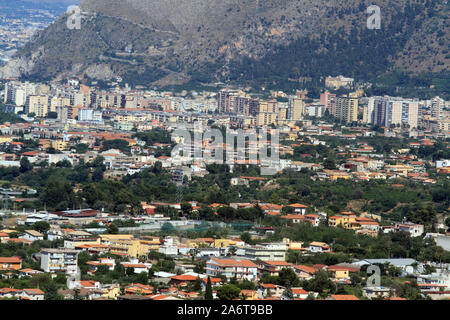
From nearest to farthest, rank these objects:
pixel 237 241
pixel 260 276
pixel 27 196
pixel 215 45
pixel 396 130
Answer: pixel 260 276
pixel 237 241
pixel 27 196
pixel 396 130
pixel 215 45

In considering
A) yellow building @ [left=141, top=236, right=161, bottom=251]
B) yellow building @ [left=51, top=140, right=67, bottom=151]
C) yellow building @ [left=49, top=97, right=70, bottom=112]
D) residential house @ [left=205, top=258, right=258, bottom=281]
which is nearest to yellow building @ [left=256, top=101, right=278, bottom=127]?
yellow building @ [left=49, top=97, right=70, bottom=112]

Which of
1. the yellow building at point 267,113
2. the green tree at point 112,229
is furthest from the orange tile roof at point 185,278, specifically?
the yellow building at point 267,113

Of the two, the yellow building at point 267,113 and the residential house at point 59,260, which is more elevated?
the yellow building at point 267,113

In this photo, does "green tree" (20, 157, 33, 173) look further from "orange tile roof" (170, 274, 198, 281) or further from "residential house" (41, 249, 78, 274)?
"orange tile roof" (170, 274, 198, 281)

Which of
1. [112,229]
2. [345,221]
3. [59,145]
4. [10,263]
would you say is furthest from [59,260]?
[59,145]

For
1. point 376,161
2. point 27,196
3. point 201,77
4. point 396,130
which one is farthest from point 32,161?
point 201,77

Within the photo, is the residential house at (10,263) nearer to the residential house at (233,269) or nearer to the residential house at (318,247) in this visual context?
the residential house at (233,269)

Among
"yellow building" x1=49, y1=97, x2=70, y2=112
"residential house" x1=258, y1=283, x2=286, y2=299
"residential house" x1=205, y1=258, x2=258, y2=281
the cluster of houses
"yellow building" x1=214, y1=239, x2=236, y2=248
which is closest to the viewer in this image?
the cluster of houses

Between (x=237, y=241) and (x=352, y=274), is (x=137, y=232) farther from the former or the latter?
(x=352, y=274)
